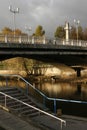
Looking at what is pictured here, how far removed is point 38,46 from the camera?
4659cm

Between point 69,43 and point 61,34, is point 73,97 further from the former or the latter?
point 61,34

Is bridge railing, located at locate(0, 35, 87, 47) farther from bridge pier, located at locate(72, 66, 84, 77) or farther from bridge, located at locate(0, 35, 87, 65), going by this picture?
bridge pier, located at locate(72, 66, 84, 77)

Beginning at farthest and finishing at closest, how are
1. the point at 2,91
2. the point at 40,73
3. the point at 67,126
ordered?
the point at 40,73 → the point at 2,91 → the point at 67,126

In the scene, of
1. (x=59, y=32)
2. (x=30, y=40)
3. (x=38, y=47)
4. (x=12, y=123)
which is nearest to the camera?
(x=12, y=123)

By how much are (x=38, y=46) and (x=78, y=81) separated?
20.2 metres

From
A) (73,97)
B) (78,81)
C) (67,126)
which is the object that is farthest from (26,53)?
(67,126)

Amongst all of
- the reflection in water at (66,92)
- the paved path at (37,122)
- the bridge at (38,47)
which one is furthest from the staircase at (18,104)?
the reflection in water at (66,92)

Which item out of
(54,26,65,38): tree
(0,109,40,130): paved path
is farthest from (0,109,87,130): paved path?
(54,26,65,38): tree

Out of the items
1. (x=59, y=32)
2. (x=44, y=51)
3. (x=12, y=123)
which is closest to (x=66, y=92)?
(x=44, y=51)

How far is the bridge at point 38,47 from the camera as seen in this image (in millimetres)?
42000

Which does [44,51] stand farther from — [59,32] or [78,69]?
[59,32]

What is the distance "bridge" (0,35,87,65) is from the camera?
4200 cm

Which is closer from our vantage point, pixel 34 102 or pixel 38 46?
pixel 34 102

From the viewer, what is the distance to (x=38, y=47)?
46594 mm
